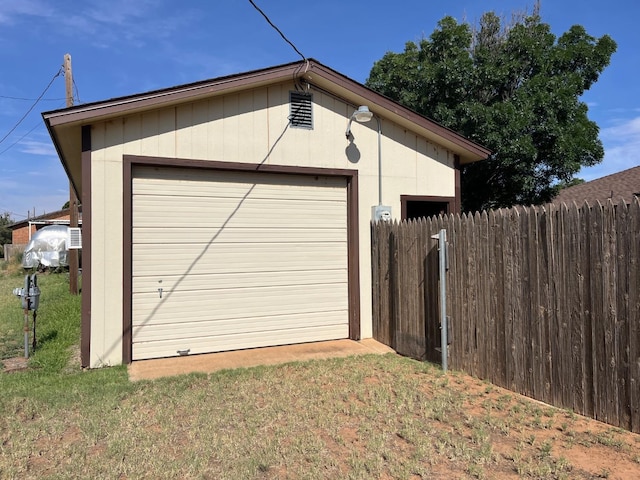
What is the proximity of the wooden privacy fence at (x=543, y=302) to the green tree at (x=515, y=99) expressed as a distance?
830 centimetres

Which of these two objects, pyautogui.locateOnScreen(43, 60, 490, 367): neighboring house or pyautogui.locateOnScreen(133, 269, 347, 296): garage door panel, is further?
pyautogui.locateOnScreen(133, 269, 347, 296): garage door panel

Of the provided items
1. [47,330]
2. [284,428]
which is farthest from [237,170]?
[47,330]

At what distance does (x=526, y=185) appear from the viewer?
1336 cm

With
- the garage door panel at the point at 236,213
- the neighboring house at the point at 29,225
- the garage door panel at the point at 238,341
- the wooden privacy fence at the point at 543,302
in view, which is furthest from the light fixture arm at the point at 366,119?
the neighboring house at the point at 29,225

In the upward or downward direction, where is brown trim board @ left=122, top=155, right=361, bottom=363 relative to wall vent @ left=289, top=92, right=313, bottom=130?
downward

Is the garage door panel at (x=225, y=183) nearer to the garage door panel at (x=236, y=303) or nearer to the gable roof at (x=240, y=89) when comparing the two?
the gable roof at (x=240, y=89)

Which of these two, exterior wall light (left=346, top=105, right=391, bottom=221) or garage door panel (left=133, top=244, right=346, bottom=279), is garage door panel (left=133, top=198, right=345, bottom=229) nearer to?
garage door panel (left=133, top=244, right=346, bottom=279)

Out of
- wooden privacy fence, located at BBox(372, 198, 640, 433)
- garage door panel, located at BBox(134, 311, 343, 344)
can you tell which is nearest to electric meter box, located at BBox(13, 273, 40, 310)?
garage door panel, located at BBox(134, 311, 343, 344)

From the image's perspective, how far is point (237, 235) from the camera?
6828 mm

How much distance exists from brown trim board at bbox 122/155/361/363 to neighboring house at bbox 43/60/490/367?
2 centimetres

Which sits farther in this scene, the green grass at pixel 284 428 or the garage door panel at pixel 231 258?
the garage door panel at pixel 231 258

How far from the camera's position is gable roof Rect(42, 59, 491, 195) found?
5.64 metres

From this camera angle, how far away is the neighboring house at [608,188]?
1488 centimetres

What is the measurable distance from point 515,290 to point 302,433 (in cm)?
268
